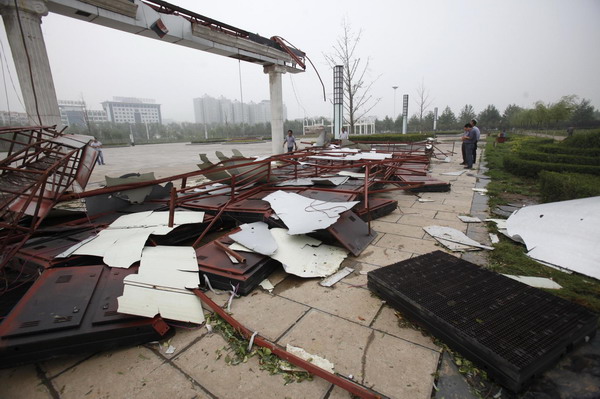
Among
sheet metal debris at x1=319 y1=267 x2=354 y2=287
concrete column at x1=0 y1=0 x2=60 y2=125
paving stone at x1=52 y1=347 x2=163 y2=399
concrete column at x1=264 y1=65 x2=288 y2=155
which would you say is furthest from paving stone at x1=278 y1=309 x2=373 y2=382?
concrete column at x1=264 y1=65 x2=288 y2=155

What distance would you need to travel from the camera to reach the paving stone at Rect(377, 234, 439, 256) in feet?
11.4

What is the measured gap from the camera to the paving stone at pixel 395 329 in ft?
6.51

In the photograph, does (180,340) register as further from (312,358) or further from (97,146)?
(97,146)

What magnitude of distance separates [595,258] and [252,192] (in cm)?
458

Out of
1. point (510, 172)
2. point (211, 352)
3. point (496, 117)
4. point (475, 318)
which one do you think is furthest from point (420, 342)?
point (496, 117)

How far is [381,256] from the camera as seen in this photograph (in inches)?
132

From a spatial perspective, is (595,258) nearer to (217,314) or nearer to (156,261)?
(217,314)

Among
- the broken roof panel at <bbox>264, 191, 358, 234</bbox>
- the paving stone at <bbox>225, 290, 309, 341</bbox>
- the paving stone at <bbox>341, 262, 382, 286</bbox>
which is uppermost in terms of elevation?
the broken roof panel at <bbox>264, 191, 358, 234</bbox>

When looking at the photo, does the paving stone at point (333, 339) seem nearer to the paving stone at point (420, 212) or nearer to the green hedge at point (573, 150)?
the paving stone at point (420, 212)

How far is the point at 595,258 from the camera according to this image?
283 cm

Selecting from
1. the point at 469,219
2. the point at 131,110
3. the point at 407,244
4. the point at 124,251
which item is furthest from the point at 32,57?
the point at 131,110

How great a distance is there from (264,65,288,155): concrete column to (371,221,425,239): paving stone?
10.1 metres

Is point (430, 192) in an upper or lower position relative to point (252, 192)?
lower

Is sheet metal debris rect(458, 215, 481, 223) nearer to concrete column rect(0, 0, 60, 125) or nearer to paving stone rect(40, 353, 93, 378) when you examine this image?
paving stone rect(40, 353, 93, 378)
